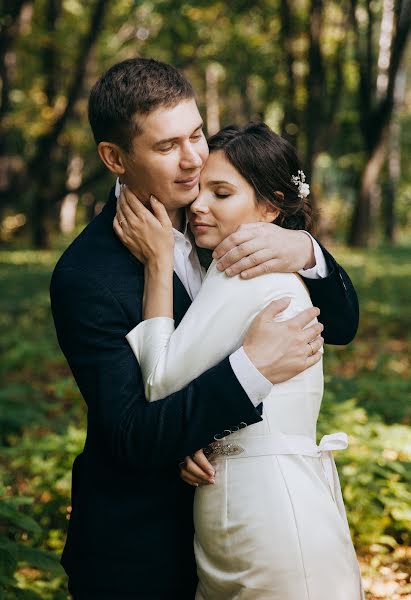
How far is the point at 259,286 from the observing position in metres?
2.22

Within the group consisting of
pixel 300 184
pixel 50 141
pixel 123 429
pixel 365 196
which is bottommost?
pixel 365 196

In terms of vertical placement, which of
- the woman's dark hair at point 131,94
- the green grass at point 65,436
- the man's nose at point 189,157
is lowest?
the green grass at point 65,436

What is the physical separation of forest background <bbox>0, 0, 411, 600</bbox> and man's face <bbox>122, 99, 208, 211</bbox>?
1524 mm

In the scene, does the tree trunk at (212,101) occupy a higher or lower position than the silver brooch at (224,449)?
lower

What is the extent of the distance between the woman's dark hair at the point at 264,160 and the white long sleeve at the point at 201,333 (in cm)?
41

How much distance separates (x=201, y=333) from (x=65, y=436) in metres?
3.33

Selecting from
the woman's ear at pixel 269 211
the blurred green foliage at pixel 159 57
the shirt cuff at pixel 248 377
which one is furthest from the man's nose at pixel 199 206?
the blurred green foliage at pixel 159 57

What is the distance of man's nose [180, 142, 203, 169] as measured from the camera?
2303 millimetres

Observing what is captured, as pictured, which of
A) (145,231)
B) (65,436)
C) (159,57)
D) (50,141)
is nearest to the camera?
(145,231)

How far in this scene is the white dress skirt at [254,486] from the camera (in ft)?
6.79

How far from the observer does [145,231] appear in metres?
2.26

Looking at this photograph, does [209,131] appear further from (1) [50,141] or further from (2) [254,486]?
(2) [254,486]

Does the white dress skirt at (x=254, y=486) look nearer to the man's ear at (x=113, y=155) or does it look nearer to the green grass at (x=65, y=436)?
the man's ear at (x=113, y=155)

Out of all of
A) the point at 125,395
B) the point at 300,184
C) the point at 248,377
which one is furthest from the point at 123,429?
the point at 300,184
